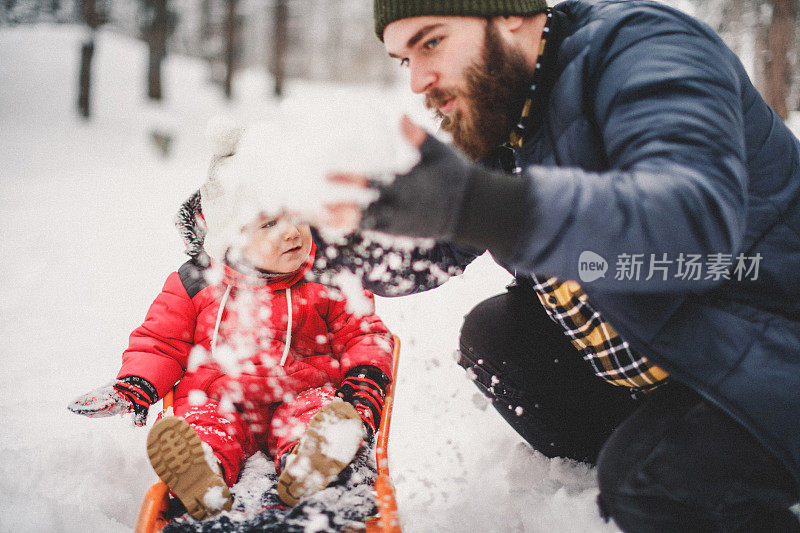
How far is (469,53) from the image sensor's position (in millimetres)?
1370

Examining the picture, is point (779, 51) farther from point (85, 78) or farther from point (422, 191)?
point (85, 78)

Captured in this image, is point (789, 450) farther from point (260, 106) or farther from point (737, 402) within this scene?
point (260, 106)

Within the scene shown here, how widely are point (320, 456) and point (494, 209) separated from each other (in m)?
1.00

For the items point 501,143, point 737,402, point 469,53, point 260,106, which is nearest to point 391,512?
point 737,402

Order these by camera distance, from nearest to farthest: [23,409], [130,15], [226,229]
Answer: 1. [226,229]
2. [23,409]
3. [130,15]

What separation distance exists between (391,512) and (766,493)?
989mm

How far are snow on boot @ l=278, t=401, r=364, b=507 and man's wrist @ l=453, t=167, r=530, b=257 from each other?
35.1 inches

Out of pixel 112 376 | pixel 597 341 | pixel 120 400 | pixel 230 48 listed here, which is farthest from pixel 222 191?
pixel 230 48

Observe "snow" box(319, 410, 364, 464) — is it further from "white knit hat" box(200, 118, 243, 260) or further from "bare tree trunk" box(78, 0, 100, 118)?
"bare tree trunk" box(78, 0, 100, 118)

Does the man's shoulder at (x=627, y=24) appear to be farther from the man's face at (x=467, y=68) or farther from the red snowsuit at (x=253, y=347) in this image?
the red snowsuit at (x=253, y=347)

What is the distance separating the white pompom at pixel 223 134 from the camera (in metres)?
1.93

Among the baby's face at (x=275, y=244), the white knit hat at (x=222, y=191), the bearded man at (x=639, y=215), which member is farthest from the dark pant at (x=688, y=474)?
the white knit hat at (x=222, y=191)

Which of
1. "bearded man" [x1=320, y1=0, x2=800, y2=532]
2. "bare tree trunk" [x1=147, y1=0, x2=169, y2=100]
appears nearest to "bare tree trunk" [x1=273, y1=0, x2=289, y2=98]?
"bare tree trunk" [x1=147, y1=0, x2=169, y2=100]

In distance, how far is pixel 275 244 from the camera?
196 centimetres
